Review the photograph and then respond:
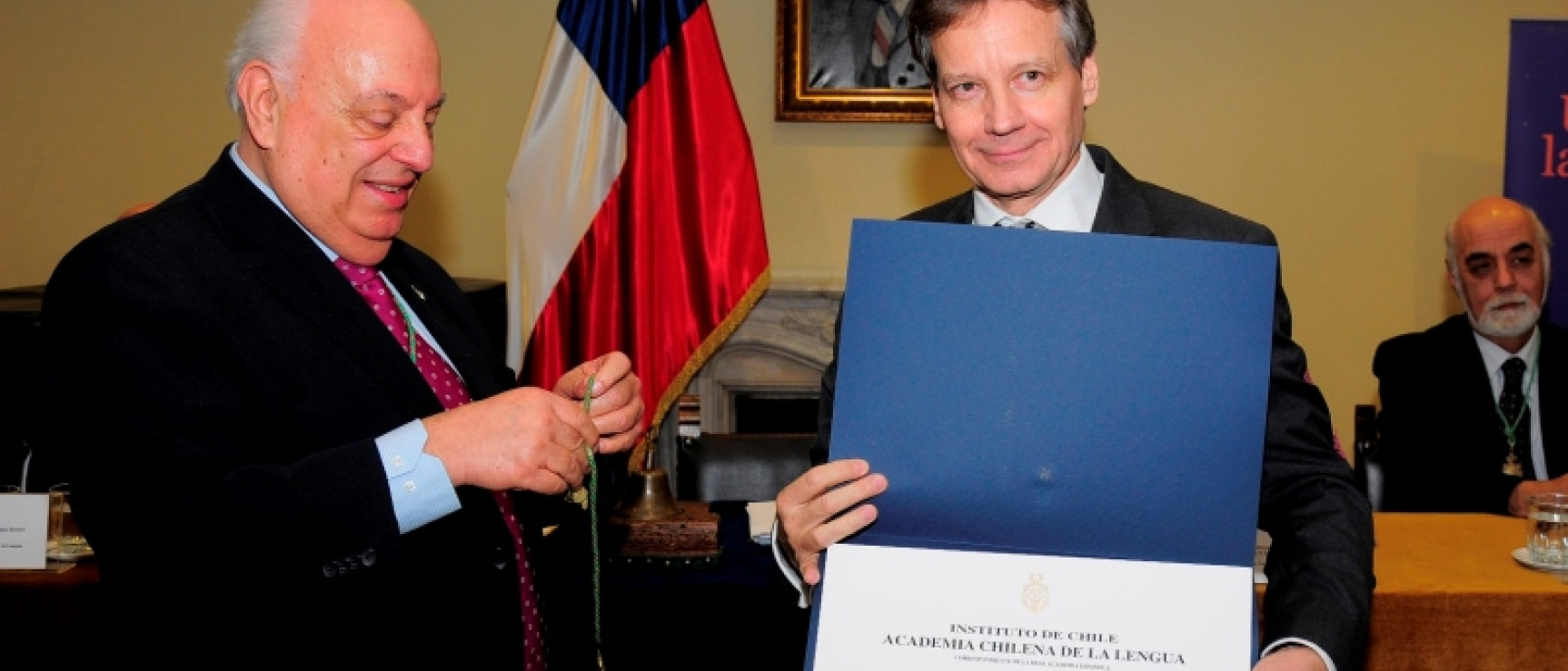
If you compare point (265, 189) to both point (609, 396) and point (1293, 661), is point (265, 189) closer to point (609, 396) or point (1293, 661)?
point (609, 396)

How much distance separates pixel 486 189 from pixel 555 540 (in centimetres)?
342

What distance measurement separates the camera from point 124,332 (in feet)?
5.41

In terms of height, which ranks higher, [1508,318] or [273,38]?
[273,38]

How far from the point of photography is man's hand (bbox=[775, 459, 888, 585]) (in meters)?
1.46

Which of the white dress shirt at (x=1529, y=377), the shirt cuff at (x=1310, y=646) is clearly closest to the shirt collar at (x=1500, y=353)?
the white dress shirt at (x=1529, y=377)

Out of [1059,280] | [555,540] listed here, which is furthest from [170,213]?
[1059,280]

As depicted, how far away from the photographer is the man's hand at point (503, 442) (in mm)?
1675

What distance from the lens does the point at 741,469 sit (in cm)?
395

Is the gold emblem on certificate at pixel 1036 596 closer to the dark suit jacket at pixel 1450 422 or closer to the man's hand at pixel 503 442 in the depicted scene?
the man's hand at pixel 503 442

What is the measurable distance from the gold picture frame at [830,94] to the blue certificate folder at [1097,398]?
157 inches

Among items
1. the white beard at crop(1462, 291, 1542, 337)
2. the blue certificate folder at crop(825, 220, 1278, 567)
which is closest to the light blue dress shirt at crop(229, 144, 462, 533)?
the blue certificate folder at crop(825, 220, 1278, 567)

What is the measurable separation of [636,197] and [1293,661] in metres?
3.34

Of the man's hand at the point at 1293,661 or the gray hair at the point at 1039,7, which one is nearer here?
the man's hand at the point at 1293,661

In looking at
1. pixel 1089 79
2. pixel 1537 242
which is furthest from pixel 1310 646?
pixel 1537 242
